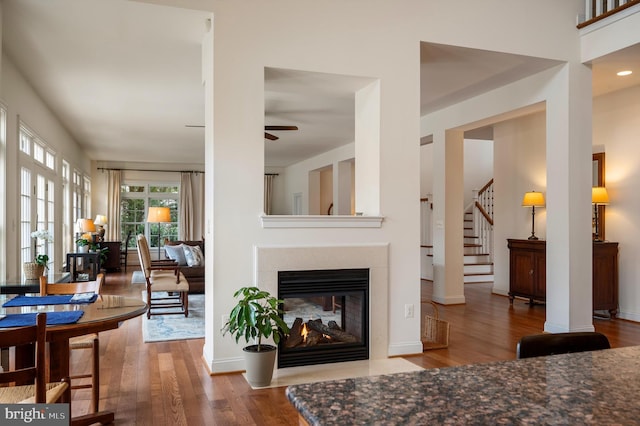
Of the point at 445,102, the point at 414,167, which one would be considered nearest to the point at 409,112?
the point at 414,167

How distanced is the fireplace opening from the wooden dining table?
1.42 metres

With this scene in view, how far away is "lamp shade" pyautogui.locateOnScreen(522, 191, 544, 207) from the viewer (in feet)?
22.9

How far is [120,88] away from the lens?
20.7 ft

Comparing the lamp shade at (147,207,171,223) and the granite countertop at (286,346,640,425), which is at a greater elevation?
the lamp shade at (147,207,171,223)

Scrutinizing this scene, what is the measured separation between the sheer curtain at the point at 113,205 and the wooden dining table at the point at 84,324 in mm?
10727

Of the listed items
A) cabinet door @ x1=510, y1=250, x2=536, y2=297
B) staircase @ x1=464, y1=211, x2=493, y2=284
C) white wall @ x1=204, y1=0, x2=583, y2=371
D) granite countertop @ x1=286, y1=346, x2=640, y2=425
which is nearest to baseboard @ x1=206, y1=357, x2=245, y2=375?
white wall @ x1=204, y1=0, x2=583, y2=371

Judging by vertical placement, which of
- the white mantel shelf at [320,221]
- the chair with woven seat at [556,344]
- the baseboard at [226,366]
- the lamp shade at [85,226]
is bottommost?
the baseboard at [226,366]

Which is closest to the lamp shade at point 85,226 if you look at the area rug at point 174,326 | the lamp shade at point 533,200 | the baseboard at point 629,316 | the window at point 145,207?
the area rug at point 174,326

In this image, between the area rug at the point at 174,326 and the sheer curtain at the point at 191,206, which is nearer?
the area rug at the point at 174,326

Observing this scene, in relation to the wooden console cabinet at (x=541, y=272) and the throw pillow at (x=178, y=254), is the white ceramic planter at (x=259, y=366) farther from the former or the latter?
the throw pillow at (x=178, y=254)

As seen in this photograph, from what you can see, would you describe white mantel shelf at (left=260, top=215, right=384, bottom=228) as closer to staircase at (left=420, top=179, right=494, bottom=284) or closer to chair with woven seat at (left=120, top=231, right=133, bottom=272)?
staircase at (left=420, top=179, right=494, bottom=284)

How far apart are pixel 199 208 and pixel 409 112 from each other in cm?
1017

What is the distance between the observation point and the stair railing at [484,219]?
1008 centimetres

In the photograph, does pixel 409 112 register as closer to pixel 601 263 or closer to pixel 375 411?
pixel 601 263
